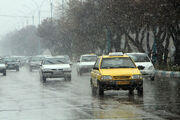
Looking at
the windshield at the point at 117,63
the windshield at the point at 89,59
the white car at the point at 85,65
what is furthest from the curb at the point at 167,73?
the windshield at the point at 117,63

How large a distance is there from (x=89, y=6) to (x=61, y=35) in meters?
31.8

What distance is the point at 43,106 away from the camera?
1509 cm

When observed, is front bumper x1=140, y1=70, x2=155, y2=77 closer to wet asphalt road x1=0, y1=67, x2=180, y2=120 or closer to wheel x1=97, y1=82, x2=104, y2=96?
wheel x1=97, y1=82, x2=104, y2=96

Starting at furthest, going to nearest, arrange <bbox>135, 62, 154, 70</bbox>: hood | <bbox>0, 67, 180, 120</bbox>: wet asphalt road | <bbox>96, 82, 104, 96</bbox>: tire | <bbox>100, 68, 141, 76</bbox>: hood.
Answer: <bbox>135, 62, 154, 70</bbox>: hood < <bbox>96, 82, 104, 96</bbox>: tire < <bbox>100, 68, 141, 76</bbox>: hood < <bbox>0, 67, 180, 120</bbox>: wet asphalt road

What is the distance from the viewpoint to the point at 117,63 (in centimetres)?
2012

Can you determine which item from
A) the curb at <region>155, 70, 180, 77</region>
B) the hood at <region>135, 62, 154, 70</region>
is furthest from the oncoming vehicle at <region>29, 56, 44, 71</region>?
the hood at <region>135, 62, 154, 70</region>

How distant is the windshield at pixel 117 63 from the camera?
19.4 metres

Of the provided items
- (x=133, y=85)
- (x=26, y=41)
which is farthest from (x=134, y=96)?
(x=26, y=41)

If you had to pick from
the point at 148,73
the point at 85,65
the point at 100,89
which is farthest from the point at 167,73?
the point at 100,89

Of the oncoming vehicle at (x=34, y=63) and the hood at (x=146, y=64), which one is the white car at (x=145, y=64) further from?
the oncoming vehicle at (x=34, y=63)

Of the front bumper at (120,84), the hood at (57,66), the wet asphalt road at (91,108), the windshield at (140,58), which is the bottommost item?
the wet asphalt road at (91,108)

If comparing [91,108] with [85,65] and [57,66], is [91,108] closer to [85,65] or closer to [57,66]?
[57,66]

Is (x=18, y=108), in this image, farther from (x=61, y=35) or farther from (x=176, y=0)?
(x=61, y=35)

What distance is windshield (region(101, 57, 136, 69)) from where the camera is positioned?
19406 millimetres
